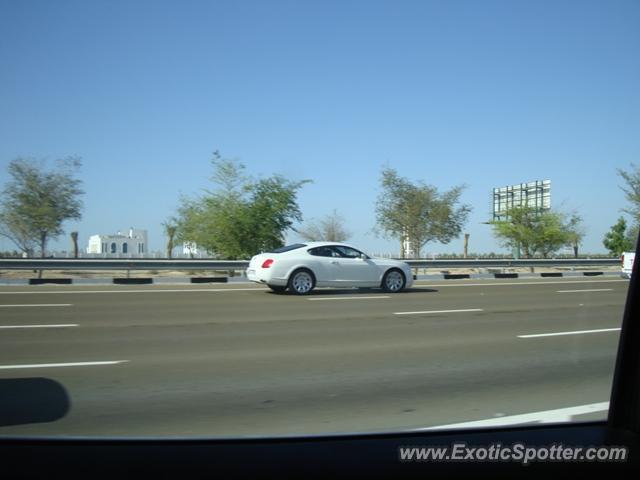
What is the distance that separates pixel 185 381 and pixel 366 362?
2.19 metres

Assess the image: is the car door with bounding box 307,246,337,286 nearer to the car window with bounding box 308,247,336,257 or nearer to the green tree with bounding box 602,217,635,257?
the car window with bounding box 308,247,336,257

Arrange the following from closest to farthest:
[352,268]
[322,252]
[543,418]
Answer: [543,418]
[322,252]
[352,268]

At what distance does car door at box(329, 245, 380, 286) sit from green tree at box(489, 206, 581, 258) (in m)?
4.14

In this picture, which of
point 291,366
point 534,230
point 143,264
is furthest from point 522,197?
point 143,264

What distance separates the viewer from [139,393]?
170 inches

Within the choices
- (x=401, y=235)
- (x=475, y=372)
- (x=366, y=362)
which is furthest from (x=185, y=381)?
(x=401, y=235)

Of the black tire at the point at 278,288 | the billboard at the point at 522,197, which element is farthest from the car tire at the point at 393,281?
the billboard at the point at 522,197

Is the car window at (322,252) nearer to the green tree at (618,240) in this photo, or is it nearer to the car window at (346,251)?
the car window at (346,251)

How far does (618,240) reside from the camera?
322 centimetres

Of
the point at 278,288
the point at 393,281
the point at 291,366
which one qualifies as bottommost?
the point at 291,366

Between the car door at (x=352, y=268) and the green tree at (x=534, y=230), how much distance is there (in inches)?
163

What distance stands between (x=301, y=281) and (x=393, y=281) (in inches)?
116

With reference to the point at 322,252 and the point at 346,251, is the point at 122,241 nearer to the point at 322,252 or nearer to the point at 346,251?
the point at 322,252

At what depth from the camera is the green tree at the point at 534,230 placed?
19.2ft
